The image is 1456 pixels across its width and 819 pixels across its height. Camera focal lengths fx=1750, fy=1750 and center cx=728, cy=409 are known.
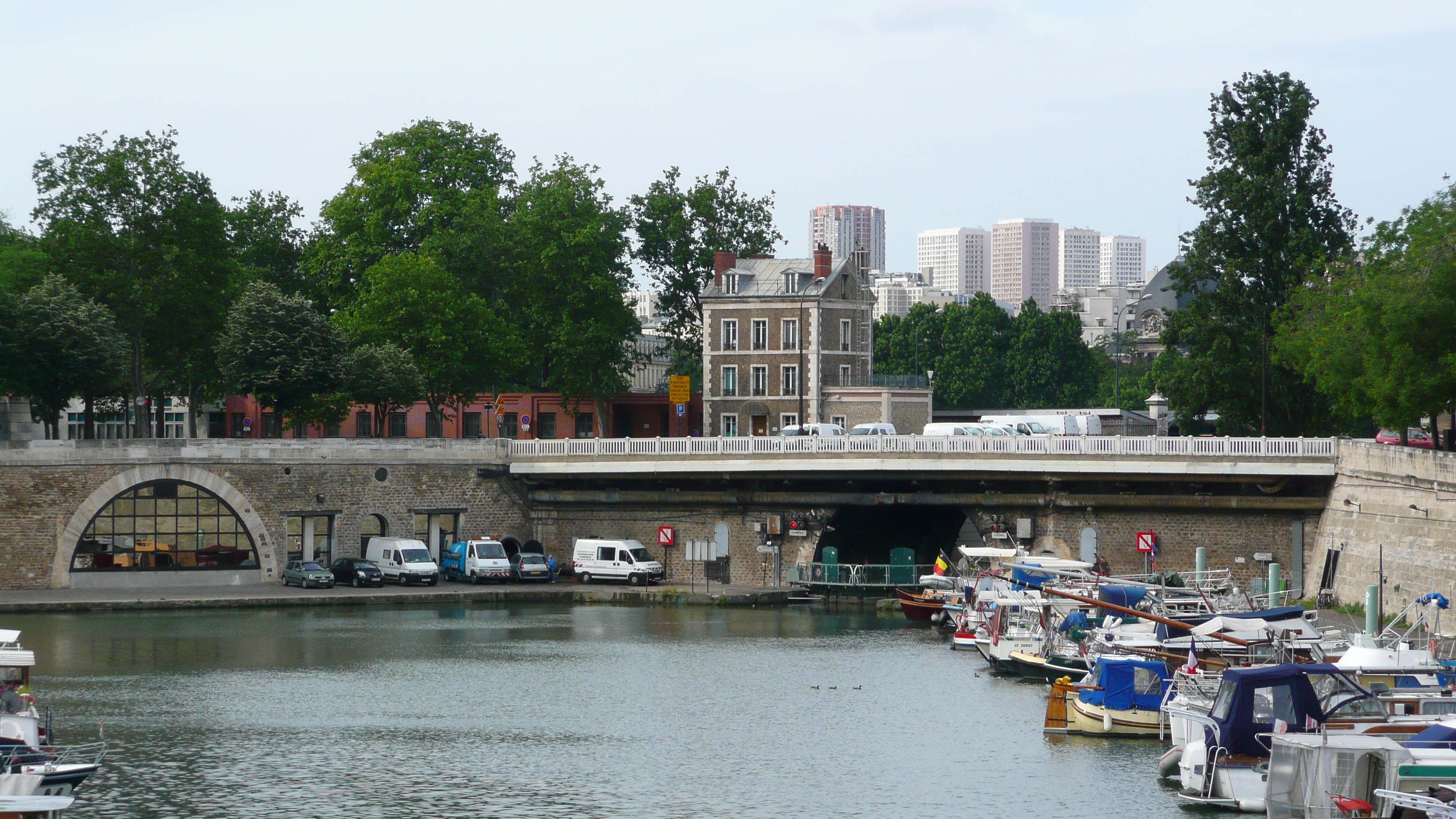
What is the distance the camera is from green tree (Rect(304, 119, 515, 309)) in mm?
82875

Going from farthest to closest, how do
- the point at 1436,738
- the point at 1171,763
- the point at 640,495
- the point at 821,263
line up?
the point at 821,263
the point at 640,495
the point at 1171,763
the point at 1436,738

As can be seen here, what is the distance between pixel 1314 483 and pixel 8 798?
150 ft

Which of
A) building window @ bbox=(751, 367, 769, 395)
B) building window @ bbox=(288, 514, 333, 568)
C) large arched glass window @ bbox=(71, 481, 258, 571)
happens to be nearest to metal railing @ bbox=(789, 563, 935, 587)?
building window @ bbox=(288, 514, 333, 568)

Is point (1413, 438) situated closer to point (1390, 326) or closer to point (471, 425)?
point (1390, 326)

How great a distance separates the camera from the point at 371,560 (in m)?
66.1

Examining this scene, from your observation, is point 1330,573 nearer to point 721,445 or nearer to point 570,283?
point 721,445

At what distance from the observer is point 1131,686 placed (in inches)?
1448

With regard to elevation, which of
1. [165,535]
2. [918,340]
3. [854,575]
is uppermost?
[918,340]

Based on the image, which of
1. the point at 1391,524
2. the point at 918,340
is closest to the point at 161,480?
the point at 1391,524

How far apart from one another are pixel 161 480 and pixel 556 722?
29437mm

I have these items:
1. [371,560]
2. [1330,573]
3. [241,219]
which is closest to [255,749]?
[371,560]

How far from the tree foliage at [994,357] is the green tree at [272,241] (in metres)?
51.1

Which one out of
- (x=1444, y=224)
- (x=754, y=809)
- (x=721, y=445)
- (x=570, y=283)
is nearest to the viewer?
(x=754, y=809)

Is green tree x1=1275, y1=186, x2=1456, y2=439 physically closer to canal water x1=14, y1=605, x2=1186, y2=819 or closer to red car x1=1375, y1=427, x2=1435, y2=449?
red car x1=1375, y1=427, x2=1435, y2=449
